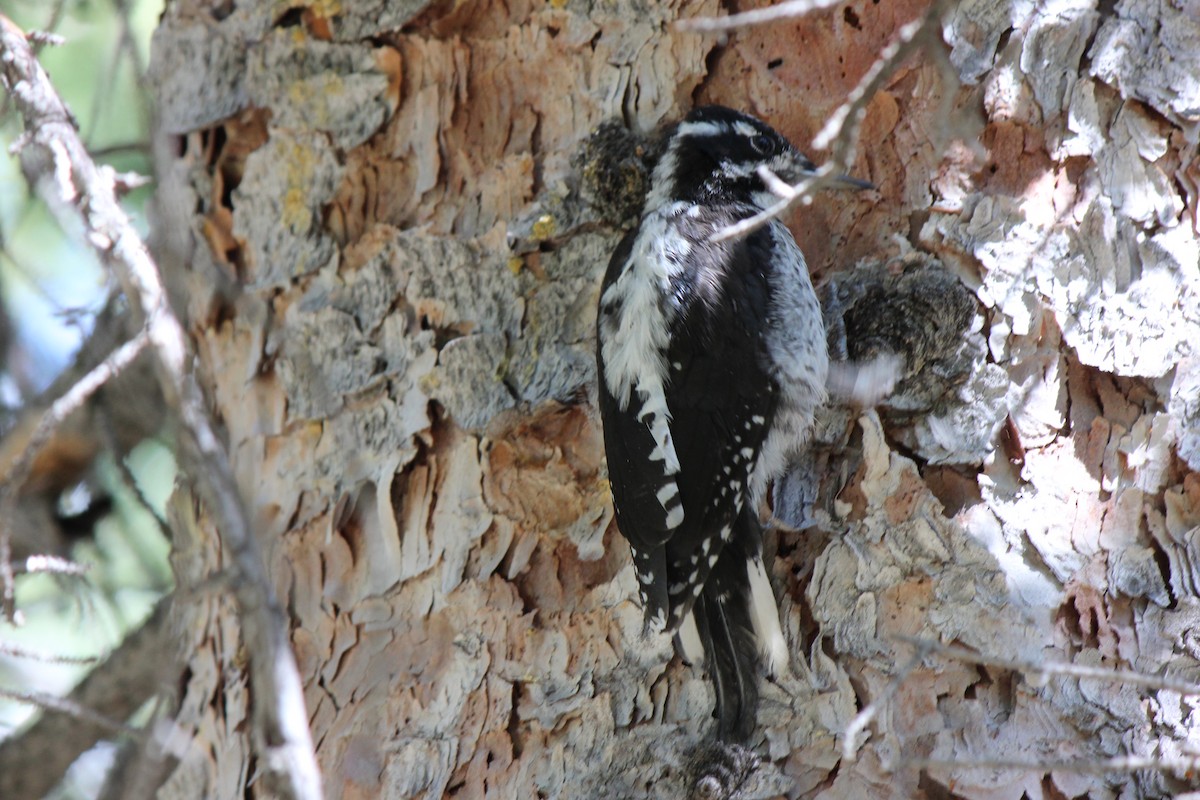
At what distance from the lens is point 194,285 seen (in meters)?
2.52

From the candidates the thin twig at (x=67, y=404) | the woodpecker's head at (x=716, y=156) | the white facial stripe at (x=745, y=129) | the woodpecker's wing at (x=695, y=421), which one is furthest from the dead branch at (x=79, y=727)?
the white facial stripe at (x=745, y=129)

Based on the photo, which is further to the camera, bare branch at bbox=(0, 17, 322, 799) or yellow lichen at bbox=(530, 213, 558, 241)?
yellow lichen at bbox=(530, 213, 558, 241)

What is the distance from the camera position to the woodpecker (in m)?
2.13

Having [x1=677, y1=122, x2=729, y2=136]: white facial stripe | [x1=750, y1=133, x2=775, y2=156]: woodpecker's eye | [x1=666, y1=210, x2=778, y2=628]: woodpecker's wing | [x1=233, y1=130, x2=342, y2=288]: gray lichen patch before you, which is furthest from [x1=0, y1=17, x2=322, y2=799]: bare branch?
[x1=750, y1=133, x2=775, y2=156]: woodpecker's eye

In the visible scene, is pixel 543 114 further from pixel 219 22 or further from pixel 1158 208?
pixel 1158 208

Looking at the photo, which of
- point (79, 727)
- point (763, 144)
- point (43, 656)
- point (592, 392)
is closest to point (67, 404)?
point (43, 656)

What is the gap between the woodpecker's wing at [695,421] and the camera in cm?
212

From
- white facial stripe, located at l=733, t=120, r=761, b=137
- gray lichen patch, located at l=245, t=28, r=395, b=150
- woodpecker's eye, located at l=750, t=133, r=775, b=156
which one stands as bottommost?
woodpecker's eye, located at l=750, t=133, r=775, b=156

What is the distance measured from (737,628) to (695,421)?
1.48ft

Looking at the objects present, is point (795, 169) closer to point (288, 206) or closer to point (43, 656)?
point (288, 206)

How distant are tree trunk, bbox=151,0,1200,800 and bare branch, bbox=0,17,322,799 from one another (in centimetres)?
22

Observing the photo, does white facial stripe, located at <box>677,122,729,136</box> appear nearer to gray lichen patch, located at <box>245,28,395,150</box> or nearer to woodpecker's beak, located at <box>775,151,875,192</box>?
woodpecker's beak, located at <box>775,151,875,192</box>

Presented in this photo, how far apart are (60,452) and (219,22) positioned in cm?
136

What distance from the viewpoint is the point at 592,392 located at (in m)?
2.29
